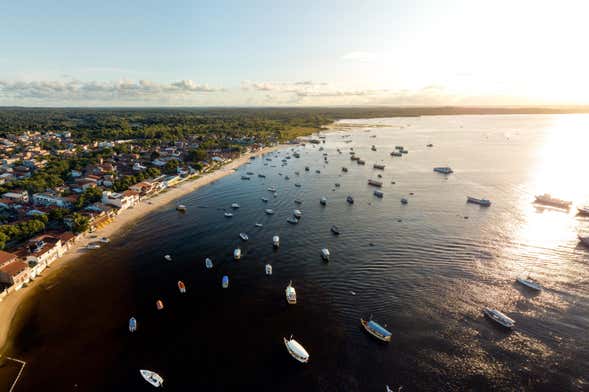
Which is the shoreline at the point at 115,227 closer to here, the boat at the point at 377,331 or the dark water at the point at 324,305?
the dark water at the point at 324,305

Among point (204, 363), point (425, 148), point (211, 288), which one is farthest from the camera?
point (425, 148)

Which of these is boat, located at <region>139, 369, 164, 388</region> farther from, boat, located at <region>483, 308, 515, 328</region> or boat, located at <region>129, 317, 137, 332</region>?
boat, located at <region>483, 308, 515, 328</region>

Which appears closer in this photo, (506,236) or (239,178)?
(506,236)

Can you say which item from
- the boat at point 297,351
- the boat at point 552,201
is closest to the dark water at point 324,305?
the boat at point 297,351

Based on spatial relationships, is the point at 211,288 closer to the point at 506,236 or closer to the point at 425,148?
the point at 506,236

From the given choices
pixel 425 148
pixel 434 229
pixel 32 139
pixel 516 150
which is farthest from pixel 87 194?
pixel 516 150

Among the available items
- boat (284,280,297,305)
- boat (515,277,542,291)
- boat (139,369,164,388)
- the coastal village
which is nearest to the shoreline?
the coastal village
